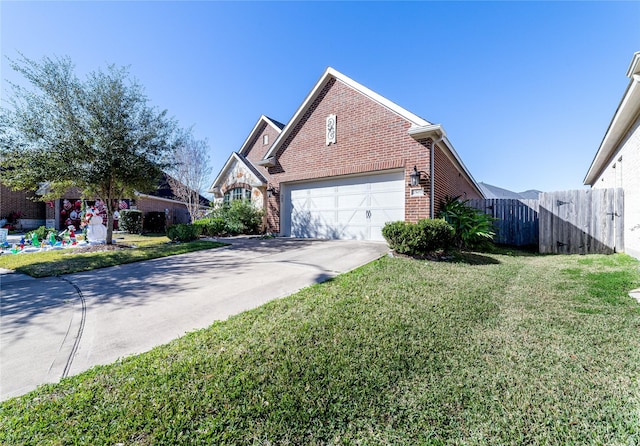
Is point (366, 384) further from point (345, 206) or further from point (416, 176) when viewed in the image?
point (345, 206)

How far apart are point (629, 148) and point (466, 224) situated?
472 centimetres

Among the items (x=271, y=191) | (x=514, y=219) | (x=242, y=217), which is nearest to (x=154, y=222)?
(x=242, y=217)

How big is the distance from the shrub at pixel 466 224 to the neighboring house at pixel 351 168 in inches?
25.8

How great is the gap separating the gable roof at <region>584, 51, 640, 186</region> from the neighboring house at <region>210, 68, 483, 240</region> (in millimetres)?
3688

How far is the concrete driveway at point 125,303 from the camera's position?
101 inches

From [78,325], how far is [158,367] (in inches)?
70.8

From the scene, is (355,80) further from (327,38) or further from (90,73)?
(90,73)

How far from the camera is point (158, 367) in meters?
2.31

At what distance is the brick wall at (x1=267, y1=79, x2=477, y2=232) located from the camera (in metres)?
8.30

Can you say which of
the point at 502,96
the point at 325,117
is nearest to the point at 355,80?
the point at 325,117

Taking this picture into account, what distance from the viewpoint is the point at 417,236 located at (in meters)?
6.18

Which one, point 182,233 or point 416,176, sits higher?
point 416,176

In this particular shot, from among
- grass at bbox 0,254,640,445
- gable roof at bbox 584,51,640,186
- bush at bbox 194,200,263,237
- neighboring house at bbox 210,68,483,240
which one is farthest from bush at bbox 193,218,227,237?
gable roof at bbox 584,51,640,186

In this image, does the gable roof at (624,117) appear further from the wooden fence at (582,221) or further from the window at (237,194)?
the window at (237,194)
